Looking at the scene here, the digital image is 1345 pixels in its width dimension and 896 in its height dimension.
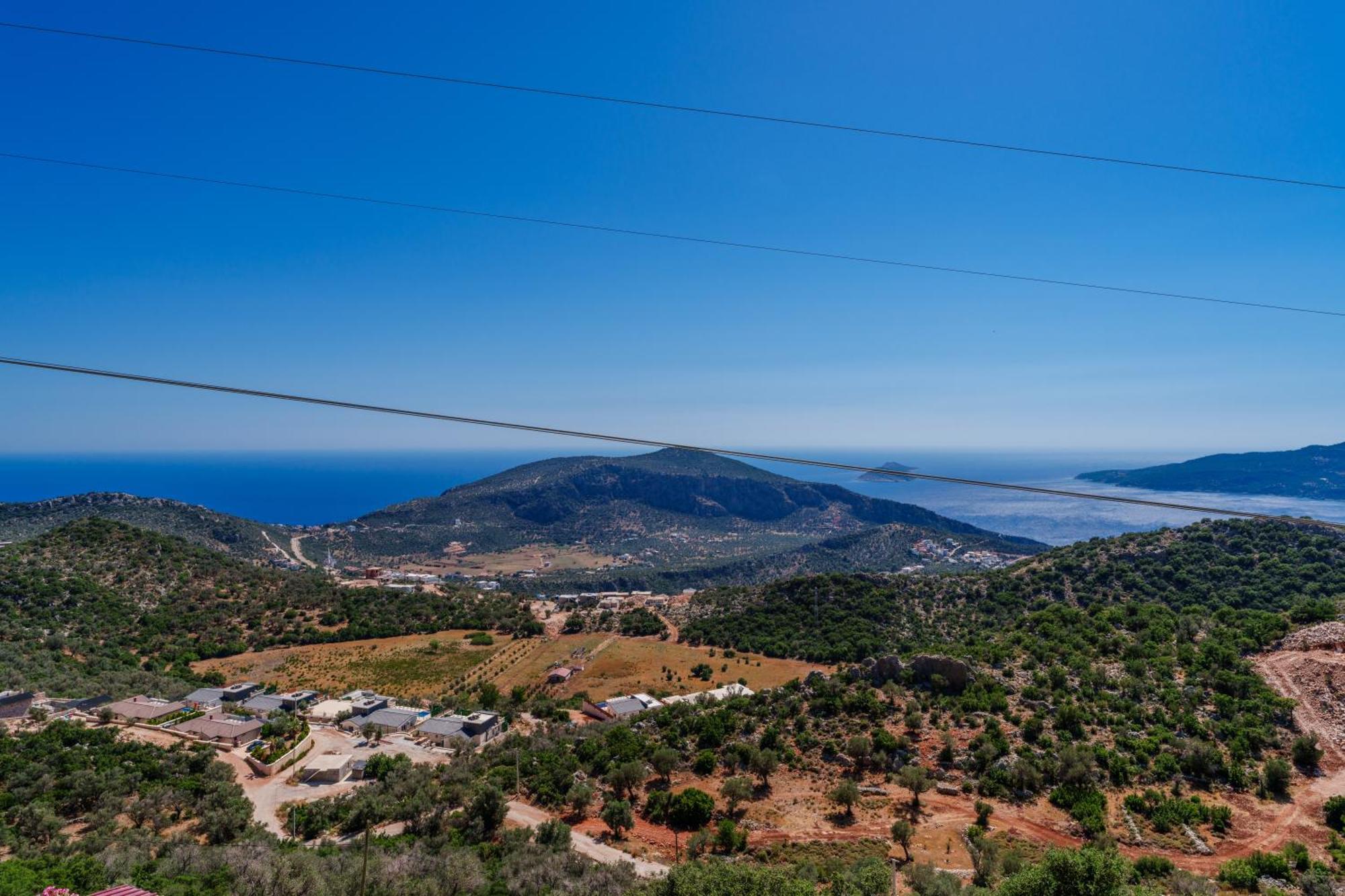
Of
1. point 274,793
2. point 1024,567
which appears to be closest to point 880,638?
point 1024,567

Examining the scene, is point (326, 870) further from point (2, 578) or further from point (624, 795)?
point (2, 578)

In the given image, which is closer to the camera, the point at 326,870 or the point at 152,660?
the point at 326,870

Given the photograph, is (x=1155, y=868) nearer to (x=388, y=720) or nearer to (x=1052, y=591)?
(x=1052, y=591)

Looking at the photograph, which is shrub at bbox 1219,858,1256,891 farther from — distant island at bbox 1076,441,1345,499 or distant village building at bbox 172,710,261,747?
distant island at bbox 1076,441,1345,499

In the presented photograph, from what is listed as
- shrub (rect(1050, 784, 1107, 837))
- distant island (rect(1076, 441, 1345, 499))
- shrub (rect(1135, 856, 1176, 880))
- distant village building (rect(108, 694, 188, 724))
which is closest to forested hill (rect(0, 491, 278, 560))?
distant village building (rect(108, 694, 188, 724))

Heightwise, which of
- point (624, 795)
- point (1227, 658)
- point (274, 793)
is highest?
point (1227, 658)

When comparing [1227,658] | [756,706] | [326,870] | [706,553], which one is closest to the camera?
[326,870]

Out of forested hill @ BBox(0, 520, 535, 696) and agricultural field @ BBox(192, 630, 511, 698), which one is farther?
agricultural field @ BBox(192, 630, 511, 698)
